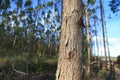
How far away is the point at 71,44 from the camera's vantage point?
3900mm

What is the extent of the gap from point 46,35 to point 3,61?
18.6 meters

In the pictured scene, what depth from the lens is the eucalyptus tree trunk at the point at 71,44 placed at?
3.81 meters

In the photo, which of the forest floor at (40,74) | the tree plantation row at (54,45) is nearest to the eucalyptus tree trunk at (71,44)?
the tree plantation row at (54,45)

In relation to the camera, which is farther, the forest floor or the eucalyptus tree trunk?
the forest floor

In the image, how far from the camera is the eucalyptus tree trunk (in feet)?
12.5

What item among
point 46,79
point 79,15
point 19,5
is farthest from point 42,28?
point 79,15

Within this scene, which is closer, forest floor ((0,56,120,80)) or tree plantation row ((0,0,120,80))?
tree plantation row ((0,0,120,80))

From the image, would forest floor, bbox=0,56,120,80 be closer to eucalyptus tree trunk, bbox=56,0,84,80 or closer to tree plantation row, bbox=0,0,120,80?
tree plantation row, bbox=0,0,120,80

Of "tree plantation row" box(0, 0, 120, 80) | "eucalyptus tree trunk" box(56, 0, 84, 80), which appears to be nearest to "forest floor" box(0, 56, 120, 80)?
"tree plantation row" box(0, 0, 120, 80)

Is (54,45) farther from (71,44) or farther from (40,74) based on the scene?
(71,44)

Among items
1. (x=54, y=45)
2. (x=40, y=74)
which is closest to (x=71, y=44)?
(x=40, y=74)

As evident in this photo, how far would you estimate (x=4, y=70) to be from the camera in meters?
22.7

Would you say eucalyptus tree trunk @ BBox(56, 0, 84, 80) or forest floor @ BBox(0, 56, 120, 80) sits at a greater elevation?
eucalyptus tree trunk @ BBox(56, 0, 84, 80)

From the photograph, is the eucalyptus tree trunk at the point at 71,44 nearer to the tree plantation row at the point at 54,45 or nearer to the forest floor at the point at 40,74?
the tree plantation row at the point at 54,45
